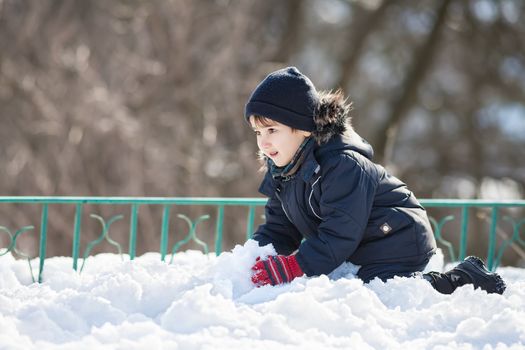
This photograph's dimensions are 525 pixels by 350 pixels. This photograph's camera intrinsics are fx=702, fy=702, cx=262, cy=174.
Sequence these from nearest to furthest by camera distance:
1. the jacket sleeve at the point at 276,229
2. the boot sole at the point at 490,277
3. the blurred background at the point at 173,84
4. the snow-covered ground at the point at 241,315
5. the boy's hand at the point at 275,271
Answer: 1. the snow-covered ground at the point at 241,315
2. the boy's hand at the point at 275,271
3. the boot sole at the point at 490,277
4. the jacket sleeve at the point at 276,229
5. the blurred background at the point at 173,84

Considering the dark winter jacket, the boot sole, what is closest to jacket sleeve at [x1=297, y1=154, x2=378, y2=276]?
the dark winter jacket

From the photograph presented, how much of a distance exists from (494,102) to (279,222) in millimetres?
8326

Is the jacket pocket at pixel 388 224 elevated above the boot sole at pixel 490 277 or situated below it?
above

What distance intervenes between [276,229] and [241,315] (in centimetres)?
107

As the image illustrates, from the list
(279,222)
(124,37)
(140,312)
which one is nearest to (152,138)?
(124,37)

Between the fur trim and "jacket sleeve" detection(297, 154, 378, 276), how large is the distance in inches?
6.4

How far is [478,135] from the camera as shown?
421 inches

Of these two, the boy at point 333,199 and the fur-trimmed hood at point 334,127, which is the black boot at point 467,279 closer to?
the boy at point 333,199

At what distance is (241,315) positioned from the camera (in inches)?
80.9

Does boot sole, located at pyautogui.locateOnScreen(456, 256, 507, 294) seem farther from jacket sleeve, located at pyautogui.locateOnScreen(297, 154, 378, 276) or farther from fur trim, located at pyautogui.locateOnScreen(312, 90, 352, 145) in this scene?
fur trim, located at pyautogui.locateOnScreen(312, 90, 352, 145)

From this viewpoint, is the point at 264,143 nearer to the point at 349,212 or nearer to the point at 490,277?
the point at 349,212

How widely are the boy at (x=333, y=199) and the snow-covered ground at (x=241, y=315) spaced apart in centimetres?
18

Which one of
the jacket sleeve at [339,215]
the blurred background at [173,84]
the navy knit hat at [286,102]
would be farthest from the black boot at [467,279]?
the blurred background at [173,84]

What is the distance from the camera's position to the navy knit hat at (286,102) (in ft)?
9.20
